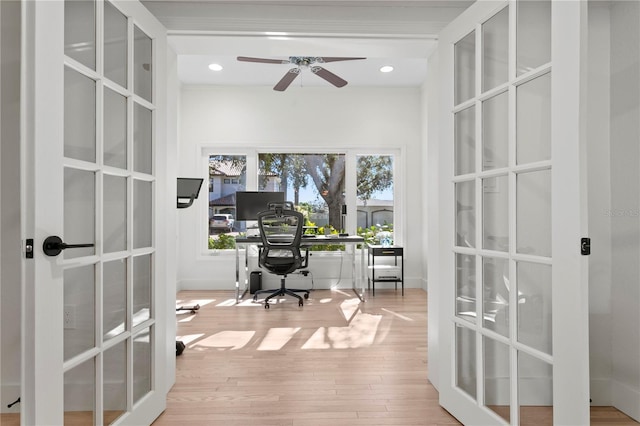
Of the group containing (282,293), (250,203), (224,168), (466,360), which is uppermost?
(224,168)

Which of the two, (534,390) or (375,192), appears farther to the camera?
(375,192)

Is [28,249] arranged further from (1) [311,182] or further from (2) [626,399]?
(1) [311,182]

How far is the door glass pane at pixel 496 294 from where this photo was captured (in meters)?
1.59

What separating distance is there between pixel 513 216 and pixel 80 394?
6.06 ft

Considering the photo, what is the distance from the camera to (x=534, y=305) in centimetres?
147

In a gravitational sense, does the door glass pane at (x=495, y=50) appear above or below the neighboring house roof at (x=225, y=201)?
above

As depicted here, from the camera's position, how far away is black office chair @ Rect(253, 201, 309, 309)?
412 centimetres

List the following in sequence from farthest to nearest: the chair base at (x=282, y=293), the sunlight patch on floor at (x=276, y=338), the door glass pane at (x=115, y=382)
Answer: the chair base at (x=282, y=293) < the sunlight patch on floor at (x=276, y=338) < the door glass pane at (x=115, y=382)

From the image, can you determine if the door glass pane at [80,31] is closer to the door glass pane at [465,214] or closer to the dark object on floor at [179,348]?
the door glass pane at [465,214]

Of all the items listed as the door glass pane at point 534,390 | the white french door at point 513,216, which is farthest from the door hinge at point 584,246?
the door glass pane at point 534,390

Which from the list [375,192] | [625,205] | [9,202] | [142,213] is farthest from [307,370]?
[375,192]

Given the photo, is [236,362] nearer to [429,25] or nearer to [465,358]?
[465,358]

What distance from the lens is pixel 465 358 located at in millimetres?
1821

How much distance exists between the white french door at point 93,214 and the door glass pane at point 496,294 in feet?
5.23
